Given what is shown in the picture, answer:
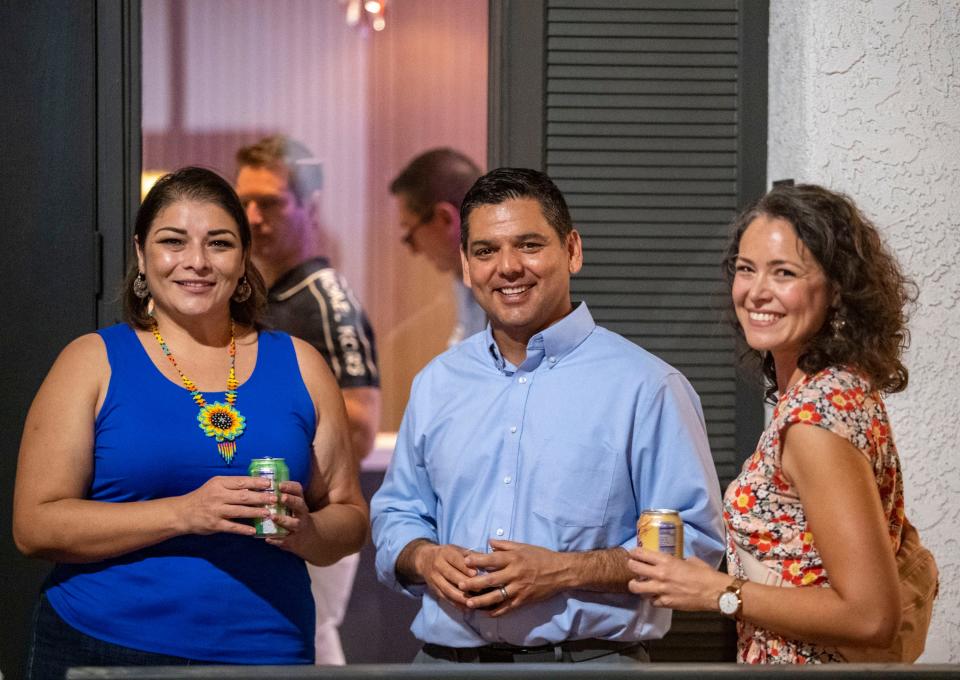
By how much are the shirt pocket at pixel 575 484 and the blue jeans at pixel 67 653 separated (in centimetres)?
74

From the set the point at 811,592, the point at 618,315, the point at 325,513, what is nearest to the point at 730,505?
the point at 811,592

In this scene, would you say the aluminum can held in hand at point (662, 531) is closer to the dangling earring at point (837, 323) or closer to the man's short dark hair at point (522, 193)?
the dangling earring at point (837, 323)

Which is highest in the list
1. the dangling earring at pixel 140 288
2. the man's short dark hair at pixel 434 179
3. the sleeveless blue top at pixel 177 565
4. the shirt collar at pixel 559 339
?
the man's short dark hair at pixel 434 179

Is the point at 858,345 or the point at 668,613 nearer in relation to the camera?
the point at 858,345

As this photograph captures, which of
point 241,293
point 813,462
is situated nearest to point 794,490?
point 813,462

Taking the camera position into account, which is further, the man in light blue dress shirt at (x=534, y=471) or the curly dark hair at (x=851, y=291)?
the man in light blue dress shirt at (x=534, y=471)

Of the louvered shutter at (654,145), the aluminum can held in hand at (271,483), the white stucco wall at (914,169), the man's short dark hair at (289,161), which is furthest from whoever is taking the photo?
the man's short dark hair at (289,161)

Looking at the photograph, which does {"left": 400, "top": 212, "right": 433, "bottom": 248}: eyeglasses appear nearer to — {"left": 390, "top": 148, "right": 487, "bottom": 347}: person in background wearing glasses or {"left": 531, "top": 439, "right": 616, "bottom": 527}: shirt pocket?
{"left": 390, "top": 148, "right": 487, "bottom": 347}: person in background wearing glasses

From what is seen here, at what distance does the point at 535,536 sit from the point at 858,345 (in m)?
0.68

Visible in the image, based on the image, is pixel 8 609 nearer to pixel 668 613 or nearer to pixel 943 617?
pixel 668 613

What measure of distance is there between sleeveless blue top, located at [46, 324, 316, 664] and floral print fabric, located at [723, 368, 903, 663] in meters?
0.95

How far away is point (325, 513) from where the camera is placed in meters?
2.43

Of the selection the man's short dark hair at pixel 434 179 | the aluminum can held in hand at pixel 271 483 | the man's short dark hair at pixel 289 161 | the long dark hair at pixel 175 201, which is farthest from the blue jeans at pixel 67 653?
the man's short dark hair at pixel 434 179

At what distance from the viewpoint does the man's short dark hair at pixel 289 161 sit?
3.36 meters
